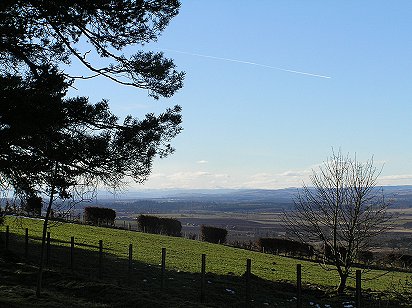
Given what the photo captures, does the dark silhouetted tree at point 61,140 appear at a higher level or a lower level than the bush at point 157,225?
higher

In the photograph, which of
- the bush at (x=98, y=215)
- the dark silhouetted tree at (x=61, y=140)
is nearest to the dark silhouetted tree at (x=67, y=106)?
the dark silhouetted tree at (x=61, y=140)

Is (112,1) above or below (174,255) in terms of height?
above

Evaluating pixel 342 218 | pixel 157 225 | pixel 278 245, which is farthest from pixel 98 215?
pixel 342 218

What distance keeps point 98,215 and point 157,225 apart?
23.6 ft

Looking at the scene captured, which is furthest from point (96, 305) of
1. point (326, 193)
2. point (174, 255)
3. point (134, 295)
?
point (174, 255)

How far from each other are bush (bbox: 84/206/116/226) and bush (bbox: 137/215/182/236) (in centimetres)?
356

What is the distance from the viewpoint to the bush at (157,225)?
196 feet

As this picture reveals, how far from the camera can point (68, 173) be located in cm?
1316

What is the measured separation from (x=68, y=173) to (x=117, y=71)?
2.95 meters

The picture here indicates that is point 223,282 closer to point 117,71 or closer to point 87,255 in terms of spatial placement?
point 87,255

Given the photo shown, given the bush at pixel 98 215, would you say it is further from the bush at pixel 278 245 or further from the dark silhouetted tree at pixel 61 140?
the dark silhouetted tree at pixel 61 140

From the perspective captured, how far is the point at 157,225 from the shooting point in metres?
61.4

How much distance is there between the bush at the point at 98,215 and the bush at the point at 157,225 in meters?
3.56

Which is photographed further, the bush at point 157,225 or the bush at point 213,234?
the bush at point 157,225
